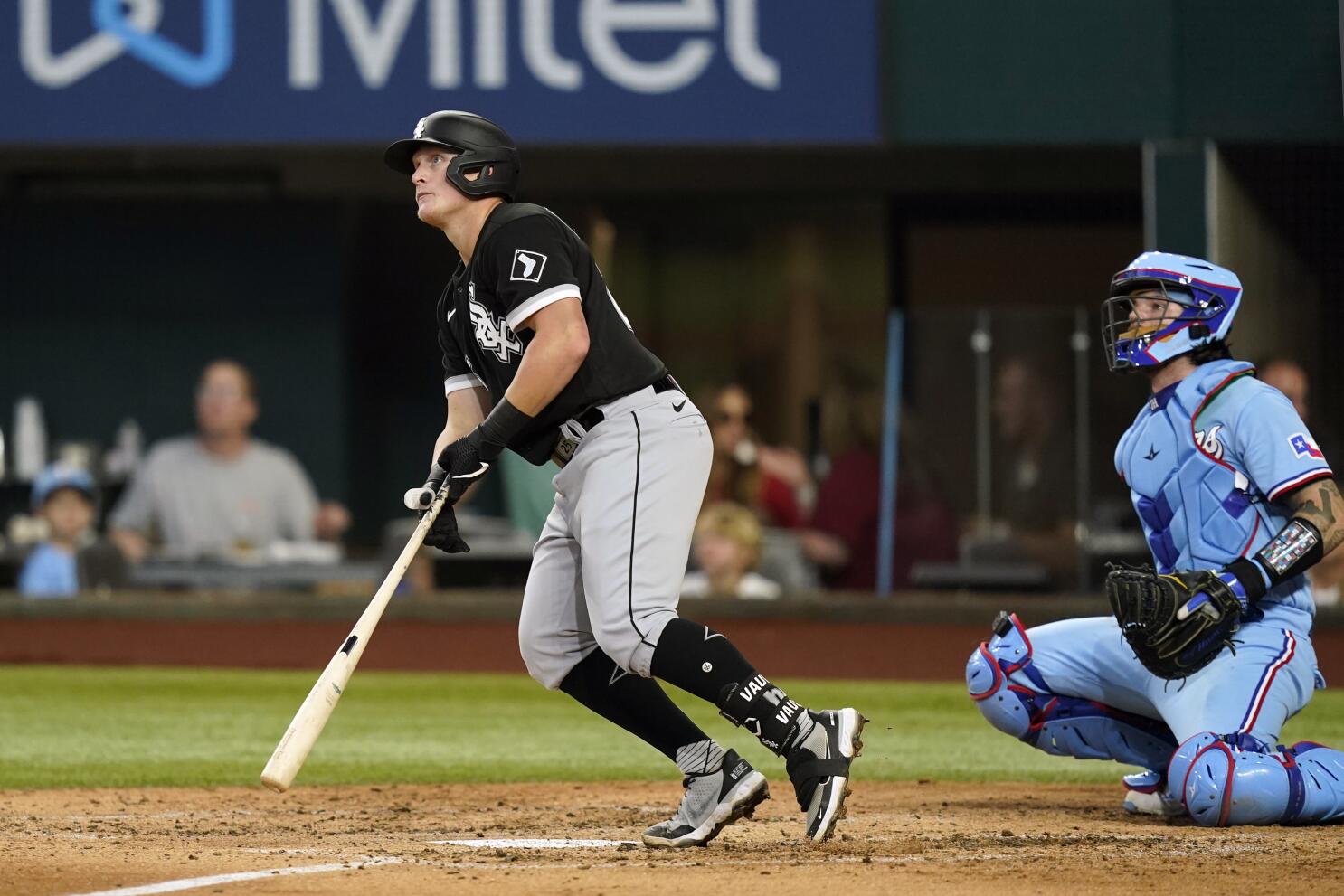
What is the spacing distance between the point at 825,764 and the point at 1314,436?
6.06 meters

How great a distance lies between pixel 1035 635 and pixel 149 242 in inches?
386

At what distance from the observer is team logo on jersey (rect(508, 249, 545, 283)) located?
438 centimetres

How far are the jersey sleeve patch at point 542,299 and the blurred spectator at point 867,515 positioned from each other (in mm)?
6415

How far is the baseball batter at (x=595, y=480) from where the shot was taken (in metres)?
4.37

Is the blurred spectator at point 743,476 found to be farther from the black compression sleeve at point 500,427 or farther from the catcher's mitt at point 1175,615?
the black compression sleeve at point 500,427

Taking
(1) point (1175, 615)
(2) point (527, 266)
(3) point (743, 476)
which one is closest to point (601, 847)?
(2) point (527, 266)

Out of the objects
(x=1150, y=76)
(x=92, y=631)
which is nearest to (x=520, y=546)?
(x=92, y=631)

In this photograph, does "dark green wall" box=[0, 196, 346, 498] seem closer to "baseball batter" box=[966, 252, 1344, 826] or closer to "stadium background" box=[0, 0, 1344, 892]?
"stadium background" box=[0, 0, 1344, 892]

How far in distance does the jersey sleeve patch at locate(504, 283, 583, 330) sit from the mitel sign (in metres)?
6.94

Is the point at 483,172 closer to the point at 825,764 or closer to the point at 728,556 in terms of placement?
the point at 825,764

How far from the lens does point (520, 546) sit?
10742mm

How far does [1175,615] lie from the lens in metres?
4.96

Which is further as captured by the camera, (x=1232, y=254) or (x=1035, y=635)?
(x=1232, y=254)

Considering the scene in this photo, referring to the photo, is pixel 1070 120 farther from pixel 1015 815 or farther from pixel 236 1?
pixel 1015 815
